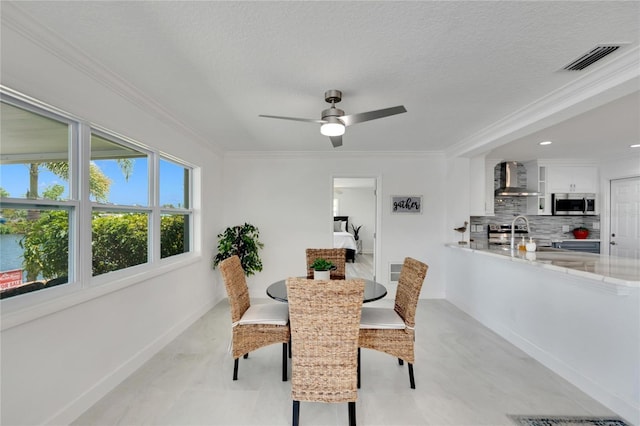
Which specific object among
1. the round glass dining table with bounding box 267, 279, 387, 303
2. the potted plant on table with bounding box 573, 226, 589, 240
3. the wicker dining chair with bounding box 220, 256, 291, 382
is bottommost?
the wicker dining chair with bounding box 220, 256, 291, 382

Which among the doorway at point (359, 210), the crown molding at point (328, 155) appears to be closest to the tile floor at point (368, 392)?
the crown molding at point (328, 155)

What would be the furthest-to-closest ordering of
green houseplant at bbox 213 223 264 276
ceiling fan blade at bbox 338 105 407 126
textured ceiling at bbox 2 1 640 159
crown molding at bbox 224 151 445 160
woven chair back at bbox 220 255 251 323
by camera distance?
crown molding at bbox 224 151 445 160 → green houseplant at bbox 213 223 264 276 → woven chair back at bbox 220 255 251 323 → ceiling fan blade at bbox 338 105 407 126 → textured ceiling at bbox 2 1 640 159

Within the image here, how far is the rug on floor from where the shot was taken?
1.93m

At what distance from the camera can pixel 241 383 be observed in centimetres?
240

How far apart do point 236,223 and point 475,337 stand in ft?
12.6

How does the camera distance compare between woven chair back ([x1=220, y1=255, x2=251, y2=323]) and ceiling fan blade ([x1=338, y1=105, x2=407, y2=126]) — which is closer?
ceiling fan blade ([x1=338, y1=105, x2=407, y2=126])

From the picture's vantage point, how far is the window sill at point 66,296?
1594 millimetres

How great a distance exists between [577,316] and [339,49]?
2.85 metres

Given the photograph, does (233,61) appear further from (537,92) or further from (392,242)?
(392,242)

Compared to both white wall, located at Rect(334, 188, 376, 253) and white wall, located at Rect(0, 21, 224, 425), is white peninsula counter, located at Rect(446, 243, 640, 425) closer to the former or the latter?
white wall, located at Rect(0, 21, 224, 425)

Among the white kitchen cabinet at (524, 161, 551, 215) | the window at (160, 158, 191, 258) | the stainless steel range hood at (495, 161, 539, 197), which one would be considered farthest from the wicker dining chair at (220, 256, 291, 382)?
the white kitchen cabinet at (524, 161, 551, 215)

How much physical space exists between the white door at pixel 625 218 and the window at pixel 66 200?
745cm

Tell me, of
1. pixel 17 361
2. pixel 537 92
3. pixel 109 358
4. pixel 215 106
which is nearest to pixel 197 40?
pixel 215 106

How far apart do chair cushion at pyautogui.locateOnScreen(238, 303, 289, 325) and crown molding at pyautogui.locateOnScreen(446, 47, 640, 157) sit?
3006 millimetres
